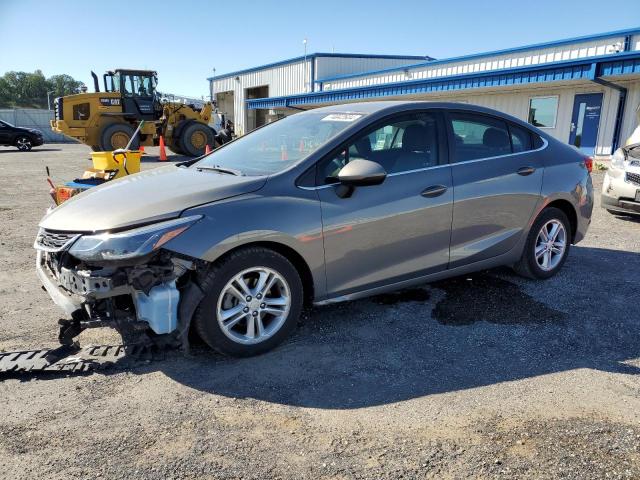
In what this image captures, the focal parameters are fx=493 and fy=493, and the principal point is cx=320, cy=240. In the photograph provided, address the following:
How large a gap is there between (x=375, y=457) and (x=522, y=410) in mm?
968

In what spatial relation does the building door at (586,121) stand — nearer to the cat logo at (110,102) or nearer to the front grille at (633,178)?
the front grille at (633,178)

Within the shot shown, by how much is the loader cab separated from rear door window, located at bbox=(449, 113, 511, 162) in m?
17.4

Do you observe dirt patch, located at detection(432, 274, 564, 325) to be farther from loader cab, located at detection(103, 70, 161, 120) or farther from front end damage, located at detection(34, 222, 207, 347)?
loader cab, located at detection(103, 70, 161, 120)

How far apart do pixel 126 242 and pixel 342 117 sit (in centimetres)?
194

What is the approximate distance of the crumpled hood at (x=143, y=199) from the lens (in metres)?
3.04

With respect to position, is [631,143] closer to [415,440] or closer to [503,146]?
[503,146]

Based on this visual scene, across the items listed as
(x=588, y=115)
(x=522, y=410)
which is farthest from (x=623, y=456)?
(x=588, y=115)

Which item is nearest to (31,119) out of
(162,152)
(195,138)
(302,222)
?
(195,138)

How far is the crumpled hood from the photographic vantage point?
3.04 m

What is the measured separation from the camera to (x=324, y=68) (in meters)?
Answer: 31.5

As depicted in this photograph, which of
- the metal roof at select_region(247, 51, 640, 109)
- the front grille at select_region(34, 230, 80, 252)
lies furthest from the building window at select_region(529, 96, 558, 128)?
the front grille at select_region(34, 230, 80, 252)

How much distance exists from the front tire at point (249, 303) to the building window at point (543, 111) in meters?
16.7

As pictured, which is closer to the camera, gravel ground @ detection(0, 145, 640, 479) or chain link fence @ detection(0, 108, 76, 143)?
gravel ground @ detection(0, 145, 640, 479)

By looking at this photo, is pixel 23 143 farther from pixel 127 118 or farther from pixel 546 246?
pixel 546 246
